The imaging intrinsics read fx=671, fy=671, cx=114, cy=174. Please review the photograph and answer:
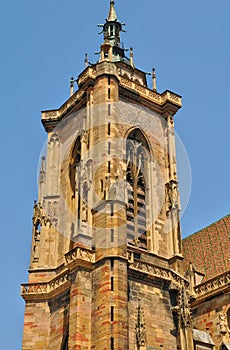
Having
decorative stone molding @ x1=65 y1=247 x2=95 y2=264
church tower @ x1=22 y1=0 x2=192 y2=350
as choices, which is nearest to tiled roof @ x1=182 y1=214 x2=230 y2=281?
church tower @ x1=22 y1=0 x2=192 y2=350

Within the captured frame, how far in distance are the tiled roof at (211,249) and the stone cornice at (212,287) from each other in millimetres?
1480

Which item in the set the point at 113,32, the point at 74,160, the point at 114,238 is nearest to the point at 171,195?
the point at 74,160

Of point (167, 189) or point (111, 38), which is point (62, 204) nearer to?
point (167, 189)

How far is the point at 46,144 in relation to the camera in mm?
30438

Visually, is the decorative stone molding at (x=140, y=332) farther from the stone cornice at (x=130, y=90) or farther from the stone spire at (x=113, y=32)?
the stone spire at (x=113, y=32)

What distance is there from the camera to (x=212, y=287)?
26703 millimetres

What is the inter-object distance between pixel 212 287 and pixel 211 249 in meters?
4.29

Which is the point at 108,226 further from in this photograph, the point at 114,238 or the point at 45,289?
the point at 45,289

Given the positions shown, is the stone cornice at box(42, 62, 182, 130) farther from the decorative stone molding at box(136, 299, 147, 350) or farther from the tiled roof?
the decorative stone molding at box(136, 299, 147, 350)

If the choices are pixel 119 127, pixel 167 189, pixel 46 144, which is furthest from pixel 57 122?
pixel 167 189

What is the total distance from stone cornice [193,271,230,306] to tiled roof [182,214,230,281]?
148cm

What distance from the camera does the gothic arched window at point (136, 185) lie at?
26.6 meters

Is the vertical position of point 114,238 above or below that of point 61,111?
below

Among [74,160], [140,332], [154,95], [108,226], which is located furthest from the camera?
[154,95]
